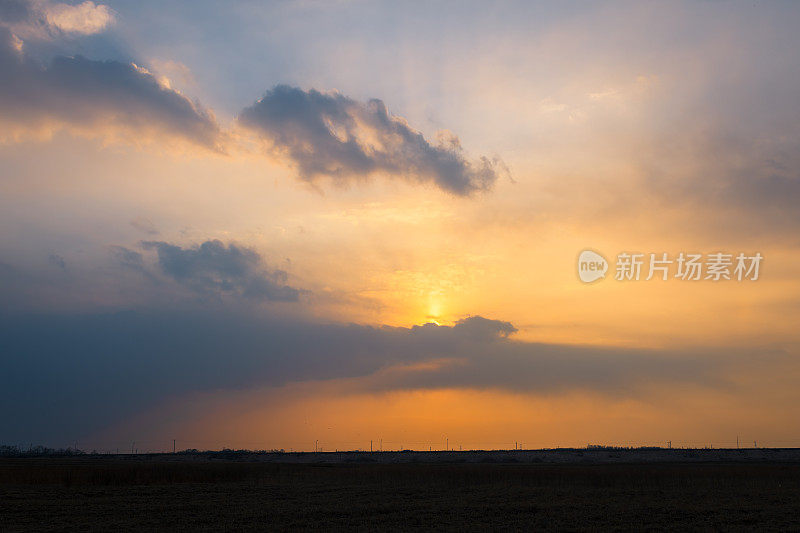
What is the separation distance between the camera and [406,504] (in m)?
32.2

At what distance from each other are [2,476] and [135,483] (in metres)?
13.7

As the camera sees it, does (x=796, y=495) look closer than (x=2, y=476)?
Yes

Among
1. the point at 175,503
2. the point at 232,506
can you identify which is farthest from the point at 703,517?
the point at 175,503

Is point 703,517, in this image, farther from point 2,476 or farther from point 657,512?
point 2,476

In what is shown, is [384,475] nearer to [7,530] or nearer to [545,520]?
[545,520]

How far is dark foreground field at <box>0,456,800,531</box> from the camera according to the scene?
2603cm

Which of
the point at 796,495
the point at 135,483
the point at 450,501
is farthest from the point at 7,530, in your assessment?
the point at 796,495

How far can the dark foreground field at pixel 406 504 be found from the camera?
85.4 feet

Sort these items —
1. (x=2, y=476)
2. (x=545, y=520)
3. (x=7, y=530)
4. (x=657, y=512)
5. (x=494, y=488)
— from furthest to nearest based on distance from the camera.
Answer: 1. (x=2, y=476)
2. (x=494, y=488)
3. (x=657, y=512)
4. (x=545, y=520)
5. (x=7, y=530)

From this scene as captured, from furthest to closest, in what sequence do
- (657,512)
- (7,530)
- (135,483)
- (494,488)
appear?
(135,483) → (494,488) → (657,512) → (7,530)

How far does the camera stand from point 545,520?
1048 inches

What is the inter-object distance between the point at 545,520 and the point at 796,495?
1611 centimetres

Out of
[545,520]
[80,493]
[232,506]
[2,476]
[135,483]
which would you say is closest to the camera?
[545,520]

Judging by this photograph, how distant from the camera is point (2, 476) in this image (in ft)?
172
